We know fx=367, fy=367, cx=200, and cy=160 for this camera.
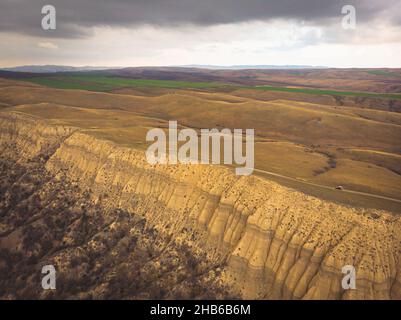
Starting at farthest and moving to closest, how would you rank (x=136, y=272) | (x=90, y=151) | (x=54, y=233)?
(x=90, y=151) → (x=54, y=233) → (x=136, y=272)

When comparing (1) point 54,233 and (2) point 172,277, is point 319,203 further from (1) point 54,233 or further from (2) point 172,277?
(1) point 54,233

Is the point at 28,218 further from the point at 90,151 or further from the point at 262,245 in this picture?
the point at 262,245

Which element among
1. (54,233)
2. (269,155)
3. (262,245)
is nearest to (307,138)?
(269,155)

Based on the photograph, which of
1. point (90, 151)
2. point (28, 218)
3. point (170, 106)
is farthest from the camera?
point (170, 106)

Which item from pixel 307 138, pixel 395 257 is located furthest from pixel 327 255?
pixel 307 138

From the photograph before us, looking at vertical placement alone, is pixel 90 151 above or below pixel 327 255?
above
